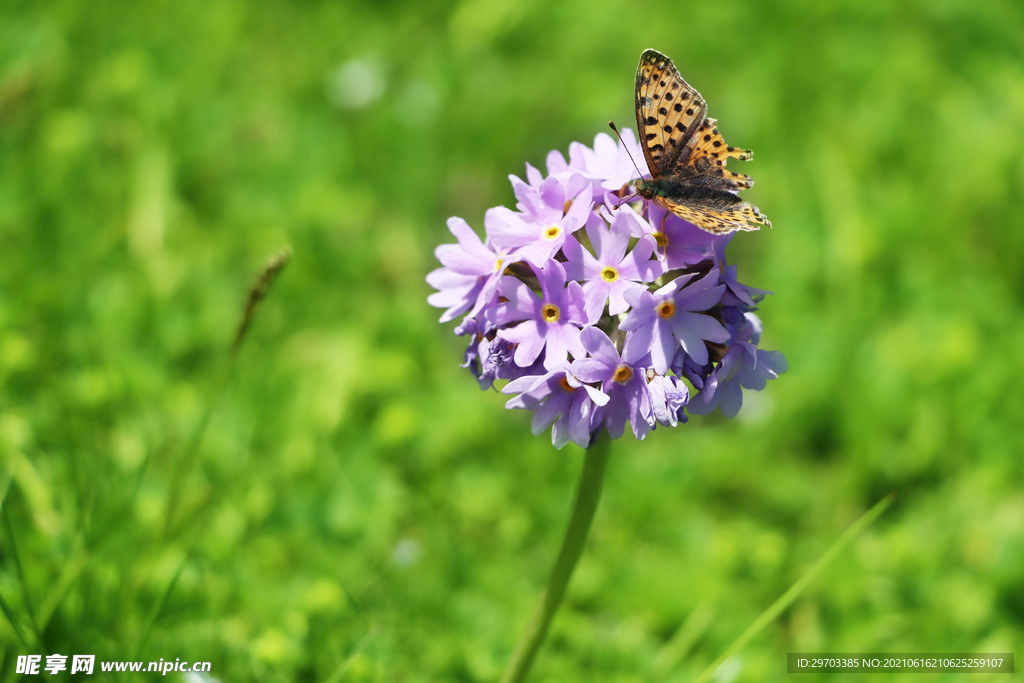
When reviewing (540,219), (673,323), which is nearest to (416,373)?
(540,219)

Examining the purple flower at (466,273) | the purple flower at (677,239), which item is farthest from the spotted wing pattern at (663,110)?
the purple flower at (466,273)

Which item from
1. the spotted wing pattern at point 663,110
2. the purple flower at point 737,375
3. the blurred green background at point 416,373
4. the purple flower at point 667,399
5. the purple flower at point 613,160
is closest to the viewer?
the purple flower at point 667,399

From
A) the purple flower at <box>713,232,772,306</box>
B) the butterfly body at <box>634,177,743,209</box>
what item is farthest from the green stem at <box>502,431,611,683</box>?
the butterfly body at <box>634,177,743,209</box>

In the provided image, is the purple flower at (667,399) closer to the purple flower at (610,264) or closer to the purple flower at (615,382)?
the purple flower at (615,382)

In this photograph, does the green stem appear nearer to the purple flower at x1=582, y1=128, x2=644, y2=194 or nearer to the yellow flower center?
the yellow flower center

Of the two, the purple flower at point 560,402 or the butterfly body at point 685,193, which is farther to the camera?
the butterfly body at point 685,193
